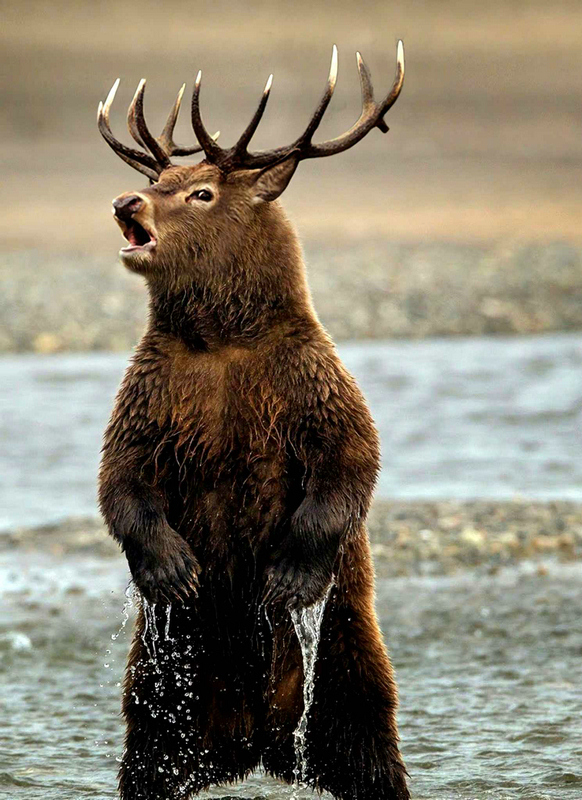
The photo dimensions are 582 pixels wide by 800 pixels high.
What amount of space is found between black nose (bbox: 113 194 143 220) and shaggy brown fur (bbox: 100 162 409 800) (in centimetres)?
9

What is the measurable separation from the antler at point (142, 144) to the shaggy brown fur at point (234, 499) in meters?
0.35

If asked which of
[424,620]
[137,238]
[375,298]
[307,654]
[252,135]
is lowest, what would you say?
[307,654]

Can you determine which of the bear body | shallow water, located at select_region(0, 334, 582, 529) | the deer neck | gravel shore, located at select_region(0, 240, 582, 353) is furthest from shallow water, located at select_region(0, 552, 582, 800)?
gravel shore, located at select_region(0, 240, 582, 353)

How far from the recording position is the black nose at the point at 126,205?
5230mm

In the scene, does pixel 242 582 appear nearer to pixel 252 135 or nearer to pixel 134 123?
pixel 252 135

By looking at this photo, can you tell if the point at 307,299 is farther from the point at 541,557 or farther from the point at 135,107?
the point at 541,557

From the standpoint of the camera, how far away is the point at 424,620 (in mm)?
8703

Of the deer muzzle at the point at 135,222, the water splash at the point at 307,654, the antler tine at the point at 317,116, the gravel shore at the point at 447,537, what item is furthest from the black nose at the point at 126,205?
the gravel shore at the point at 447,537

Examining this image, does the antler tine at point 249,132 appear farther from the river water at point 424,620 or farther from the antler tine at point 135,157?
the river water at point 424,620

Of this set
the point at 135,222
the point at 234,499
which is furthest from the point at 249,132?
the point at 234,499

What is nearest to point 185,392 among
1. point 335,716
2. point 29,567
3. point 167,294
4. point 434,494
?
point 167,294

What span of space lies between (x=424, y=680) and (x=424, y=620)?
1.00 metres

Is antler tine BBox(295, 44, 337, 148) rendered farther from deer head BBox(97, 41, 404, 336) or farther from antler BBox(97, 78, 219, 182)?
antler BBox(97, 78, 219, 182)

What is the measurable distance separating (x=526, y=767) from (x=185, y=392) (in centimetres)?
225
